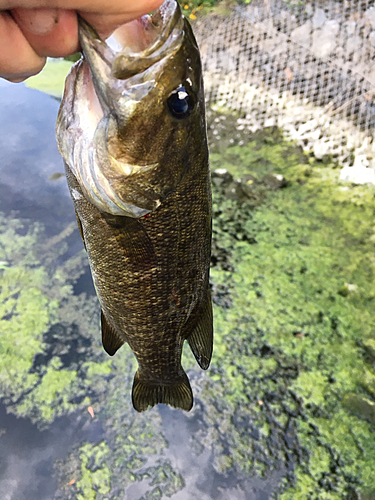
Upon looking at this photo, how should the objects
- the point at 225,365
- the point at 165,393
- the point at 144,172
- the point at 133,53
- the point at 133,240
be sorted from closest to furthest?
the point at 133,53
the point at 144,172
the point at 133,240
the point at 165,393
the point at 225,365

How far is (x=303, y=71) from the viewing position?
12.7ft

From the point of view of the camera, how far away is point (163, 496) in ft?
6.26

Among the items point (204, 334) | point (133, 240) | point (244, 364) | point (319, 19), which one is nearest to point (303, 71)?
point (319, 19)

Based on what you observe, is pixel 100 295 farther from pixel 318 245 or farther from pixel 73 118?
pixel 318 245

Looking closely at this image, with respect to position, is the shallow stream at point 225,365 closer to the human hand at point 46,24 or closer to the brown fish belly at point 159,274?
the brown fish belly at point 159,274

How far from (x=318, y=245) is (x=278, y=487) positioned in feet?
5.68

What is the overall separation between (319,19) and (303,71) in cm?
48

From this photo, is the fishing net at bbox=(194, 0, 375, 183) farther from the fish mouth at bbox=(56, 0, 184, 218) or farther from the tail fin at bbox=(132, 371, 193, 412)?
the fish mouth at bbox=(56, 0, 184, 218)

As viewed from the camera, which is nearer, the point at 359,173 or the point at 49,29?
the point at 49,29

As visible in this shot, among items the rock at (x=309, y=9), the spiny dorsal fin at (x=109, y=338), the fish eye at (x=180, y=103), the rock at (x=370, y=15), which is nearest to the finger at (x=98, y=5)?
the fish eye at (x=180, y=103)

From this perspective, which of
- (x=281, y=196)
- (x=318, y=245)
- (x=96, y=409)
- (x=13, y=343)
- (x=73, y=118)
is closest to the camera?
(x=73, y=118)

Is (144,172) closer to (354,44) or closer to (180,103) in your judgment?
(180,103)

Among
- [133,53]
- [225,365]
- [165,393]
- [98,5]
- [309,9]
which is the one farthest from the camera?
[309,9]

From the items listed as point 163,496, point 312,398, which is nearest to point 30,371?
point 163,496
